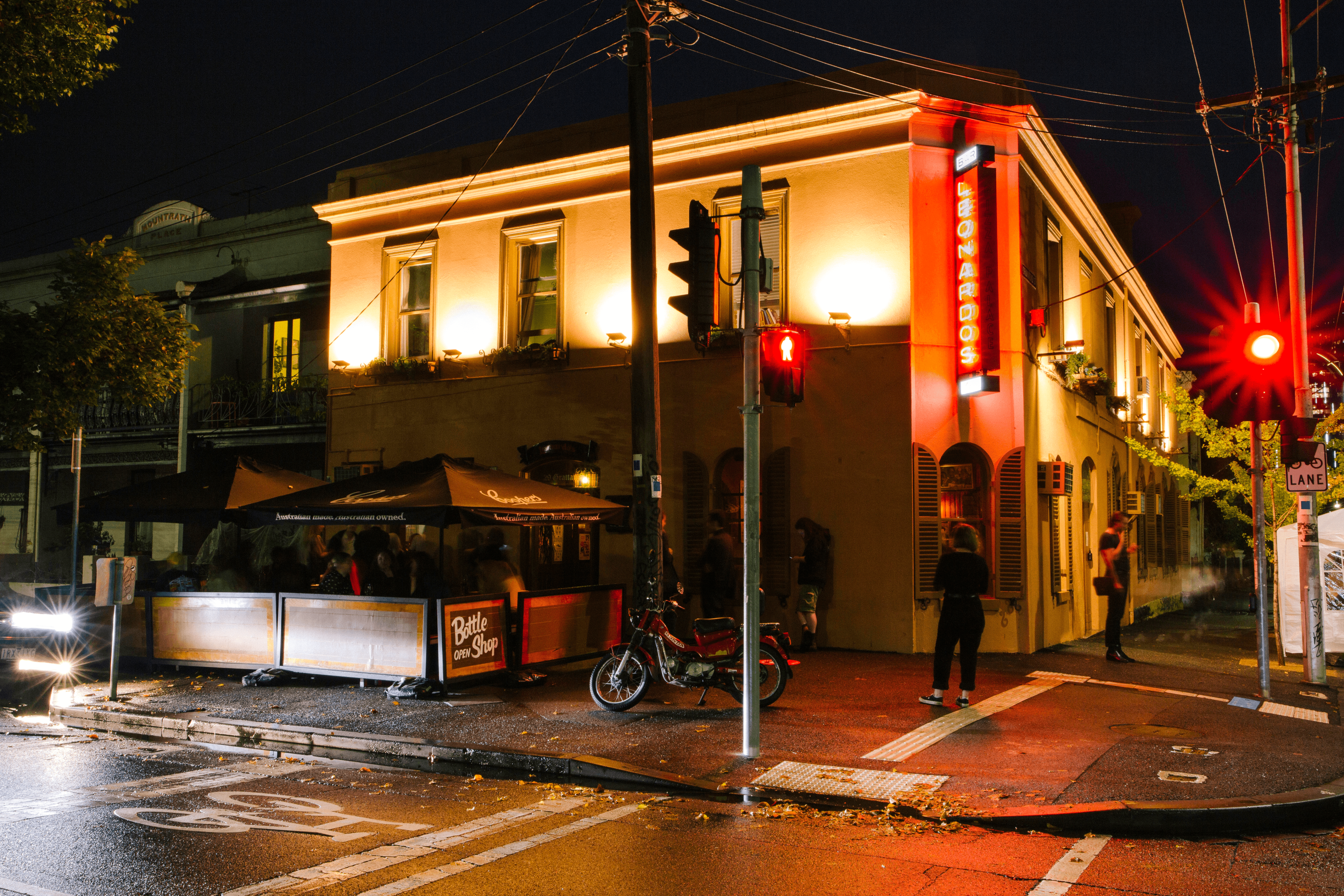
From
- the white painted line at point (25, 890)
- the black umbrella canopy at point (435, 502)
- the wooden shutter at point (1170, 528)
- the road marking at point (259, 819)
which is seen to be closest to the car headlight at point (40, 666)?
the black umbrella canopy at point (435, 502)

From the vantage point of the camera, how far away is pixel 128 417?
24172 millimetres

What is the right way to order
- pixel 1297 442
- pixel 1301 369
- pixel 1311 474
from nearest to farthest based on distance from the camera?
pixel 1297 442, pixel 1311 474, pixel 1301 369

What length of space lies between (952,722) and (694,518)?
6.46 meters

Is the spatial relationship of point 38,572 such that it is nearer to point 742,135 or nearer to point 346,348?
point 346,348

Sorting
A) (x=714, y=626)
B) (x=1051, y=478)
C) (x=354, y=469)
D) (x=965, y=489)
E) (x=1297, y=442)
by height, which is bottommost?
(x=714, y=626)

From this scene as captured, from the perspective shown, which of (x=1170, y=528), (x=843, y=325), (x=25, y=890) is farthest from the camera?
(x=1170, y=528)

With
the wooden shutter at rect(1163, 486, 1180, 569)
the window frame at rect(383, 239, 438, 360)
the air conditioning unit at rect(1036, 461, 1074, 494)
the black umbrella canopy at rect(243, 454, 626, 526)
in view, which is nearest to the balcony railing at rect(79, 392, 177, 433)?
the window frame at rect(383, 239, 438, 360)

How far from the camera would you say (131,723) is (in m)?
9.79

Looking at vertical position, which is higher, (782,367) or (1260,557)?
(782,367)

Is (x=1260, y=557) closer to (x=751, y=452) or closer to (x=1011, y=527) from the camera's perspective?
(x=1011, y=527)

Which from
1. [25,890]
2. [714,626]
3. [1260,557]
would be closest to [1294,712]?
[1260,557]

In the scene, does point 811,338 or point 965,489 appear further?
point 811,338

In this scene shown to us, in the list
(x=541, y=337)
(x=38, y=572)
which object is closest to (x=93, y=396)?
(x=541, y=337)

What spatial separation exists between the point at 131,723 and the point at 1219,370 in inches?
448
